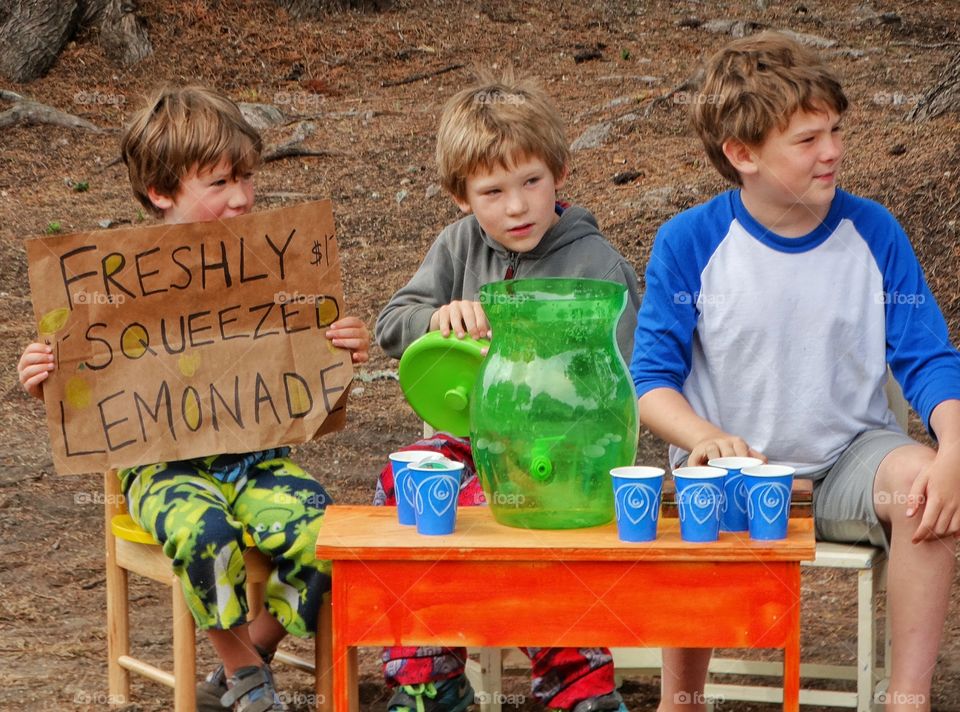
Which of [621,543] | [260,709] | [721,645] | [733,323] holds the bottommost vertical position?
[260,709]

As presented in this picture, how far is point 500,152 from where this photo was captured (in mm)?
3287

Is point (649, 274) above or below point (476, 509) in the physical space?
above

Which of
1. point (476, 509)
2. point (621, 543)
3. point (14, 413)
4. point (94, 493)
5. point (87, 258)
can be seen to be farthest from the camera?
point (14, 413)

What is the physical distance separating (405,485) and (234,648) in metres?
0.97

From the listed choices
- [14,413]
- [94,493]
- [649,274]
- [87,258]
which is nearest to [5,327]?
[14,413]

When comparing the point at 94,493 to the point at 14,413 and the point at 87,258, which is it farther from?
the point at 87,258

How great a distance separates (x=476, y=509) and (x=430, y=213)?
259 inches
